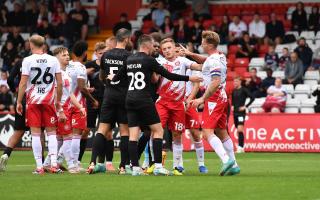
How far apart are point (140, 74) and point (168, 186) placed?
9.22 feet

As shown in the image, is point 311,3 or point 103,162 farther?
point 311,3

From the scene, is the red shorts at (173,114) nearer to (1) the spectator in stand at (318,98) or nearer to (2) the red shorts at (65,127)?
(2) the red shorts at (65,127)

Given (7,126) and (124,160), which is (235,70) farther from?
(124,160)

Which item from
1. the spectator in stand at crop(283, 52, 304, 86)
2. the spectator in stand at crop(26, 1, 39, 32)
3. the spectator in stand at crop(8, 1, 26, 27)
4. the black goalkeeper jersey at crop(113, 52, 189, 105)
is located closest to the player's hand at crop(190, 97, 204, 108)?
the black goalkeeper jersey at crop(113, 52, 189, 105)

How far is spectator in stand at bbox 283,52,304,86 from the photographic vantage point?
104 feet

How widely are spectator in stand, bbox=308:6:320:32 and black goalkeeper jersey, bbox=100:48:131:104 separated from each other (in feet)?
59.4

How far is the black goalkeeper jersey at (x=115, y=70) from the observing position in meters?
17.0

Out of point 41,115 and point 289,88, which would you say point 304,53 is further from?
point 41,115

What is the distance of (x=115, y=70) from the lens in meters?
17.1

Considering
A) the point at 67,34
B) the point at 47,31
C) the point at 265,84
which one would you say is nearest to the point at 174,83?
the point at 265,84

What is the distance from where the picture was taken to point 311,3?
3619 centimetres

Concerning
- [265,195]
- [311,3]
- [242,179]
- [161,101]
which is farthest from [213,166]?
[311,3]

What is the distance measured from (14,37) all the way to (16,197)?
24898 mm

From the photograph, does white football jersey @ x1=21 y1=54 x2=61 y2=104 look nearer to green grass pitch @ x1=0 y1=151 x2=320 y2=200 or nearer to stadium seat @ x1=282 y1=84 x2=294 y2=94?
green grass pitch @ x1=0 y1=151 x2=320 y2=200
